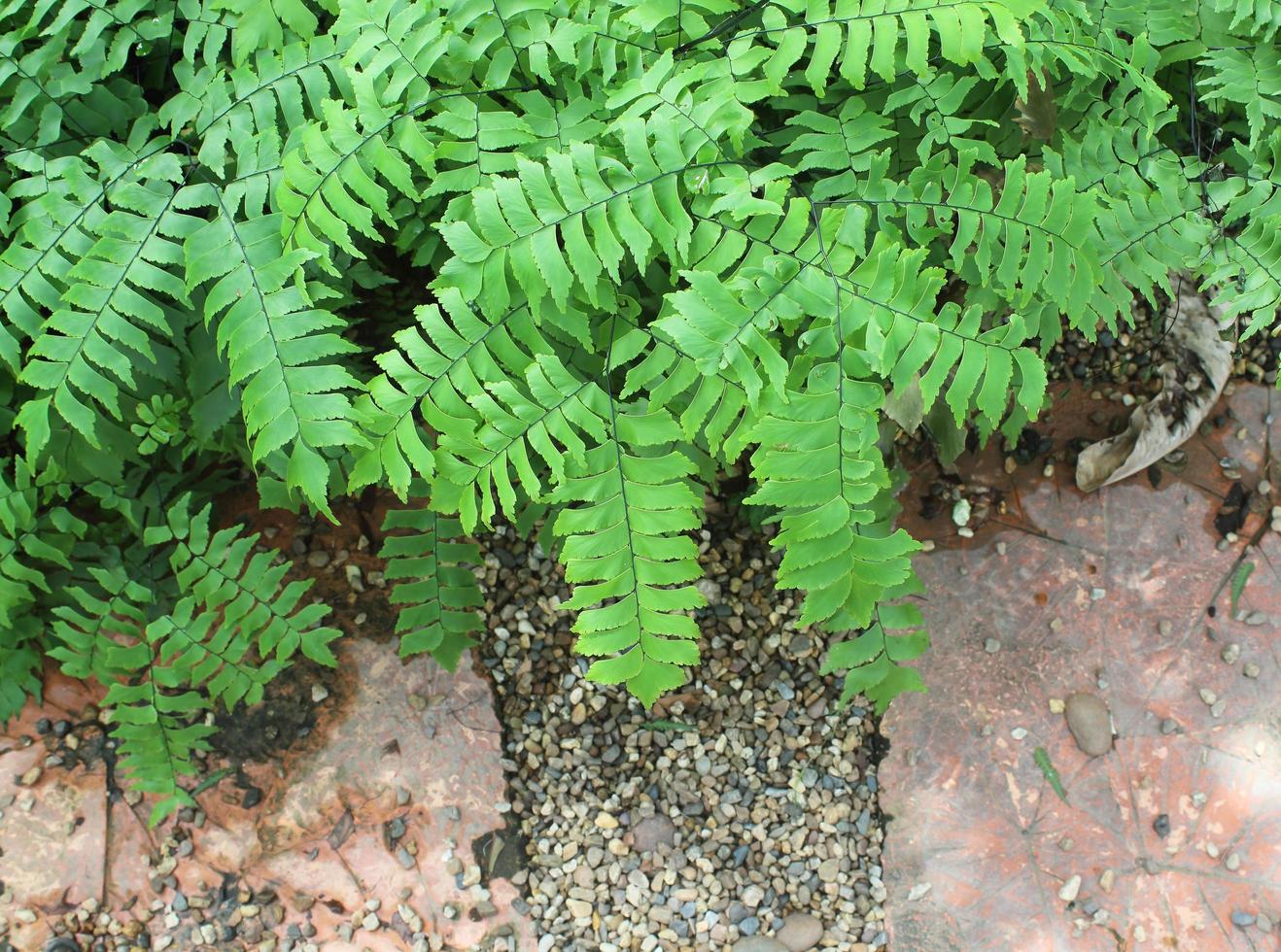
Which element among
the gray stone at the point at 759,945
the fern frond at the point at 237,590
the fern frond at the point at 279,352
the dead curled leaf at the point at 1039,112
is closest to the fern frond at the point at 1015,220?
the dead curled leaf at the point at 1039,112

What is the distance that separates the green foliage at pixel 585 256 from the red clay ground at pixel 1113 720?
0.58 m

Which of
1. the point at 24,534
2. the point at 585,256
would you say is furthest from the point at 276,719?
the point at 585,256

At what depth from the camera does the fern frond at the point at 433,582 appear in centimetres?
258

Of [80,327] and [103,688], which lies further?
[103,688]

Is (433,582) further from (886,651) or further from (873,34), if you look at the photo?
(873,34)

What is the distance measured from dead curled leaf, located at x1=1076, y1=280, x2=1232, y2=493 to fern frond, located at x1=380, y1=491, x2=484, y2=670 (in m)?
1.76

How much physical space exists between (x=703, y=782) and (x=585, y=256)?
1642 mm

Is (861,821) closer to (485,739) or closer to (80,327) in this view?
(485,739)

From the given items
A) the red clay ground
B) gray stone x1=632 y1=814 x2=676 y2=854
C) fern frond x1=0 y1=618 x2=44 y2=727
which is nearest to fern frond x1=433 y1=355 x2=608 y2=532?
gray stone x1=632 y1=814 x2=676 y2=854

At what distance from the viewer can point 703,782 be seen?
2.91 m

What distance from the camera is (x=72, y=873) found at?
9.23 feet

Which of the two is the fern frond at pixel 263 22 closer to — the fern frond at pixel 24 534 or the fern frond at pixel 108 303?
the fern frond at pixel 108 303

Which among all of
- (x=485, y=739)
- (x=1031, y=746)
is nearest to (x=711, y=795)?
(x=485, y=739)

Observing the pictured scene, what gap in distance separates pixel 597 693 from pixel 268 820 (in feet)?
3.17
